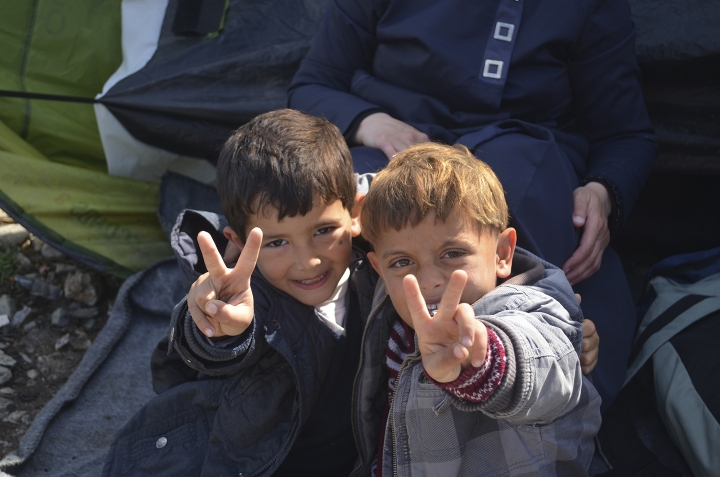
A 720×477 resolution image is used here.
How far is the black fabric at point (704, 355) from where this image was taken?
1.64 m

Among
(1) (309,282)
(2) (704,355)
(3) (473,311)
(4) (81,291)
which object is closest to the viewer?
(3) (473,311)

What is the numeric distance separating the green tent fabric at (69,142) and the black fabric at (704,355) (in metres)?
1.67

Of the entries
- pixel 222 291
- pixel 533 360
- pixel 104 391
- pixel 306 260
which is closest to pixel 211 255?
pixel 222 291

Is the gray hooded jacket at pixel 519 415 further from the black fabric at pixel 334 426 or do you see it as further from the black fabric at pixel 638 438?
the black fabric at pixel 638 438

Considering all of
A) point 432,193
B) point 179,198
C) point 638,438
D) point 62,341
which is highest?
point 432,193

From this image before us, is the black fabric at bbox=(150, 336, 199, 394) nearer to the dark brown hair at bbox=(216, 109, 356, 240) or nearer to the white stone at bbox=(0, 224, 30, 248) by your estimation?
the dark brown hair at bbox=(216, 109, 356, 240)

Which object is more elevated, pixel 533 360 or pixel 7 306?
pixel 533 360

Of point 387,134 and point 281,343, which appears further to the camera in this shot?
point 387,134

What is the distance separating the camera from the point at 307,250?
4.78ft

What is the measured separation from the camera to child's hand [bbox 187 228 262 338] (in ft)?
3.89

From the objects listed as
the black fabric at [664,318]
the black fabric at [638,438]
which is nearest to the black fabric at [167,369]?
the black fabric at [638,438]

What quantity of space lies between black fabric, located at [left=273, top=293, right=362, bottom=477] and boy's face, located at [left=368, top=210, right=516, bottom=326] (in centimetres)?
34

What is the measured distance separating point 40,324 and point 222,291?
134 cm

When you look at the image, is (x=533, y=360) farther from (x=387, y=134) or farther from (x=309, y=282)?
(x=387, y=134)
